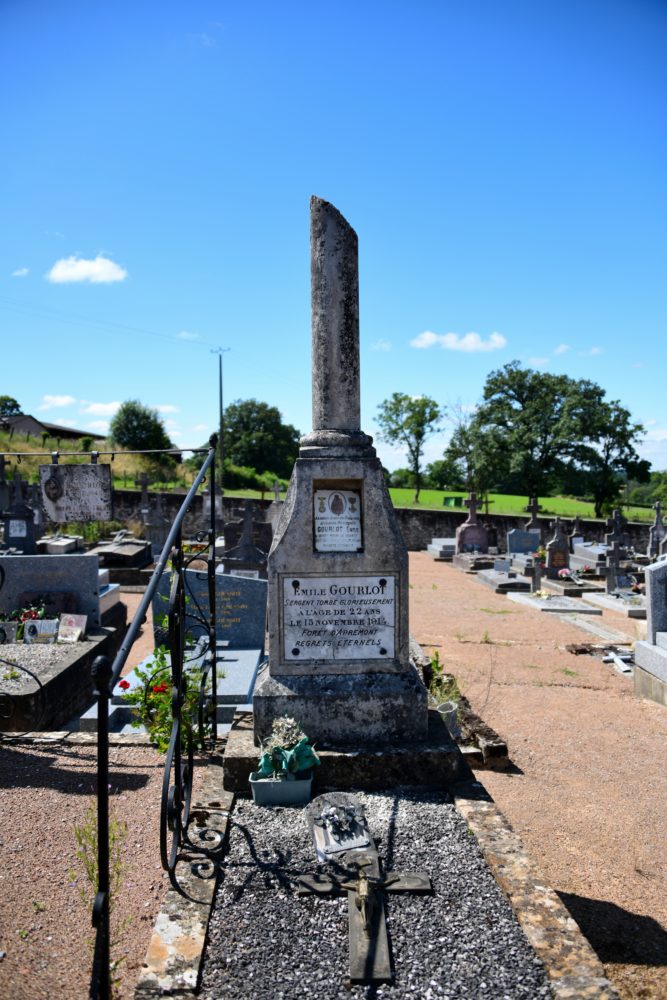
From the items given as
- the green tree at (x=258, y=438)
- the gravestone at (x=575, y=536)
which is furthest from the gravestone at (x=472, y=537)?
the green tree at (x=258, y=438)

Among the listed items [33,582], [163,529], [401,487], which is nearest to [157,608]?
[33,582]

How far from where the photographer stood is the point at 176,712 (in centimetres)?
312

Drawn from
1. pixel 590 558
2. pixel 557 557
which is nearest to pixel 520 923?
pixel 557 557

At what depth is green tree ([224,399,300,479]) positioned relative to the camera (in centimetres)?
5978

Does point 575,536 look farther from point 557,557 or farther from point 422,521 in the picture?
point 422,521

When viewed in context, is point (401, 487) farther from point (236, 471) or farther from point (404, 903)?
point (404, 903)

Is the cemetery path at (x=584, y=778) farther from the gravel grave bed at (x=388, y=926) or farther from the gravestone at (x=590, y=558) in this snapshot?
the gravestone at (x=590, y=558)

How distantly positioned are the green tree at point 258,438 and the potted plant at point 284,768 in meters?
54.5

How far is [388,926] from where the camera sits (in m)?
2.79

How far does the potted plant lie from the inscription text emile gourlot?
0.55 m

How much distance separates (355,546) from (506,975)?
2485 mm

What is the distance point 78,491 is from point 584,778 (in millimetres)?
9103

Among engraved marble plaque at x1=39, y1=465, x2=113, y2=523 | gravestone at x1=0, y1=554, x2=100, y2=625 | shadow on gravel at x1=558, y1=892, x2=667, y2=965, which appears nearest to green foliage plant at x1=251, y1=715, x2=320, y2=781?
shadow on gravel at x1=558, y1=892, x2=667, y2=965

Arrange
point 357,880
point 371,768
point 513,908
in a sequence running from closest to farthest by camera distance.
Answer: point 513,908 → point 357,880 → point 371,768
